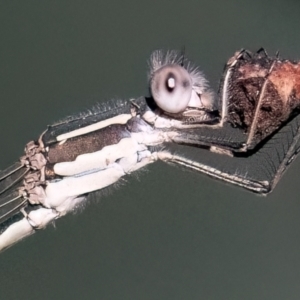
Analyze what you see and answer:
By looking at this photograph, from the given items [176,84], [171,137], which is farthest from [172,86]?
[171,137]

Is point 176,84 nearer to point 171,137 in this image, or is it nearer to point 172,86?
point 172,86

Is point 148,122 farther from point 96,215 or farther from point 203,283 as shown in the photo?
point 203,283

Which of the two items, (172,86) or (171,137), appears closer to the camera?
(172,86)

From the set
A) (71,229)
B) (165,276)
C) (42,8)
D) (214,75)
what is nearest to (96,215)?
(71,229)
